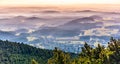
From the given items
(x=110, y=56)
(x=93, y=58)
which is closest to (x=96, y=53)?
(x=93, y=58)

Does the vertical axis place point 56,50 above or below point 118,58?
above

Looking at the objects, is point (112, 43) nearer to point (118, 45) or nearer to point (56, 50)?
point (118, 45)

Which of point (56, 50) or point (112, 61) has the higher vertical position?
point (56, 50)

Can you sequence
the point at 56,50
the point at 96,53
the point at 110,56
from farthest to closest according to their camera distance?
the point at 110,56, the point at 96,53, the point at 56,50

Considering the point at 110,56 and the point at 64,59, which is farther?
the point at 110,56

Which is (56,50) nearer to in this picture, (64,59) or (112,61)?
(64,59)

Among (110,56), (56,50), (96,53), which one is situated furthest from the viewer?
(110,56)

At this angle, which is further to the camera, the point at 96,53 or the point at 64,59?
the point at 96,53

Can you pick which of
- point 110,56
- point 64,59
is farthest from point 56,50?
point 110,56
